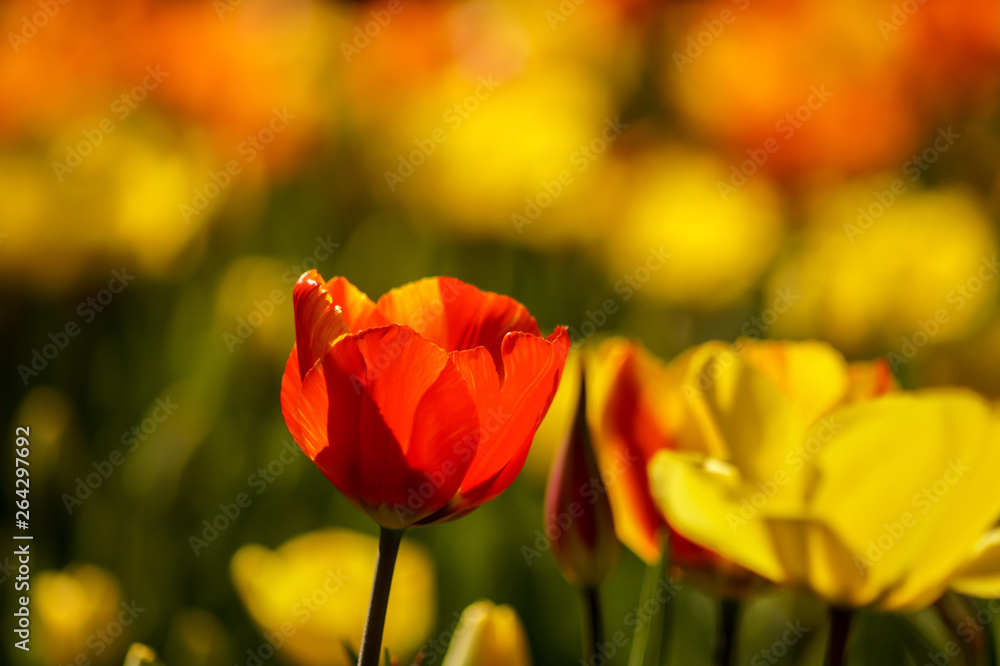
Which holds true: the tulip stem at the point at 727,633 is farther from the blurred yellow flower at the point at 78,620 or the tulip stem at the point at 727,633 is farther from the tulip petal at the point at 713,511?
the blurred yellow flower at the point at 78,620

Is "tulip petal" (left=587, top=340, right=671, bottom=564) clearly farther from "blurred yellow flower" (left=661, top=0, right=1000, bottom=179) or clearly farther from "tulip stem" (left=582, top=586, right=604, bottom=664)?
"blurred yellow flower" (left=661, top=0, right=1000, bottom=179)

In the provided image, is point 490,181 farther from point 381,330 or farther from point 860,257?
point 381,330

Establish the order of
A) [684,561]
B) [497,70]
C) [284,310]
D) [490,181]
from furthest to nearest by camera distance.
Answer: [497,70]
[490,181]
[284,310]
[684,561]

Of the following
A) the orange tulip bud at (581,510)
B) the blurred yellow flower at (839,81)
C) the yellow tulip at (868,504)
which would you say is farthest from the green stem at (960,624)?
the blurred yellow flower at (839,81)

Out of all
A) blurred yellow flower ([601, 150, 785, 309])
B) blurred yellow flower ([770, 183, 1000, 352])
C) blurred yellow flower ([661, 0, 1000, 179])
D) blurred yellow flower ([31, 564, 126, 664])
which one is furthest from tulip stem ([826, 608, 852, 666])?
blurred yellow flower ([661, 0, 1000, 179])

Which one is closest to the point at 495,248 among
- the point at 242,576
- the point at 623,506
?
the point at 242,576

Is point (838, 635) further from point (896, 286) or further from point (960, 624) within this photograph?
point (896, 286)

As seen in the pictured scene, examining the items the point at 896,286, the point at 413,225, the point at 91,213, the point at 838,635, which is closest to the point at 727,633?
the point at 838,635
